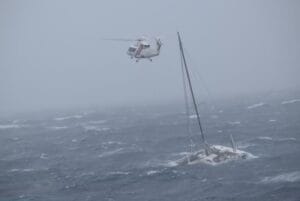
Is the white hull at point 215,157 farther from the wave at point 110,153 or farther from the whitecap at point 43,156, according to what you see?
the whitecap at point 43,156

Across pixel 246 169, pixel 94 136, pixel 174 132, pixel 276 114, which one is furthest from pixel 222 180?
pixel 276 114

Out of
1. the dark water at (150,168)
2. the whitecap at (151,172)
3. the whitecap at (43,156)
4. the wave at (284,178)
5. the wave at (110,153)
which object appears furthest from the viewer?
the whitecap at (43,156)

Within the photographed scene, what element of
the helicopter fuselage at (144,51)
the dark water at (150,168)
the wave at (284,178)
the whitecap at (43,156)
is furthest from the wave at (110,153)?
the wave at (284,178)

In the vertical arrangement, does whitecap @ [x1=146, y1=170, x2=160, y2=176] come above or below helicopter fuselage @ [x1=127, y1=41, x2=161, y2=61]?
below

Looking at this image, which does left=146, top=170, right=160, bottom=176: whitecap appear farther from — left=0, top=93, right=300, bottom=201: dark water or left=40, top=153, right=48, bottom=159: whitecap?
left=40, top=153, right=48, bottom=159: whitecap

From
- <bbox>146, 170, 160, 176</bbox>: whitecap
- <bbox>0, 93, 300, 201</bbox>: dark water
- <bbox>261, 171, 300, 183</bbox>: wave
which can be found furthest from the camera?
<bbox>146, 170, 160, 176</bbox>: whitecap

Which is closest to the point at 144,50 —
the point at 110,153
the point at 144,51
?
the point at 144,51

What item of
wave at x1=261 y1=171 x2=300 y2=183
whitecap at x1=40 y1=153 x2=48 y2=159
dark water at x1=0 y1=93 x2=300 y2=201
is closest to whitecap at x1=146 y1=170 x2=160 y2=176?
dark water at x1=0 y1=93 x2=300 y2=201
